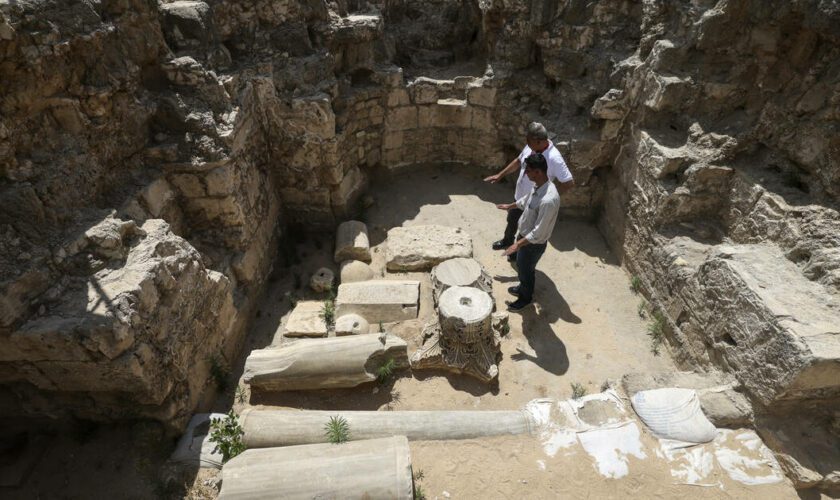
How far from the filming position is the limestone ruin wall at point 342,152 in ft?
12.5

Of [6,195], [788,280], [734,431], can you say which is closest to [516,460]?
[734,431]

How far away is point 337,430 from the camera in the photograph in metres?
4.21

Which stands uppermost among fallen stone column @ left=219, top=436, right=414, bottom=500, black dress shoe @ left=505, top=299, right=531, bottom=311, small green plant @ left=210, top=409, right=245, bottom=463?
fallen stone column @ left=219, top=436, right=414, bottom=500

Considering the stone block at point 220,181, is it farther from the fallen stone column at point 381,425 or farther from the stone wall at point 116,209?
the fallen stone column at point 381,425

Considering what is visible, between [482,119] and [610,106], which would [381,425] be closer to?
[610,106]

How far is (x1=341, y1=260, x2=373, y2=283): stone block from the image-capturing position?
21.8 feet

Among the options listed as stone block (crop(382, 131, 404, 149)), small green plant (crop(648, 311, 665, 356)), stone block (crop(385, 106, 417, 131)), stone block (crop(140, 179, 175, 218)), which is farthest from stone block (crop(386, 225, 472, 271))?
stone block (crop(140, 179, 175, 218))

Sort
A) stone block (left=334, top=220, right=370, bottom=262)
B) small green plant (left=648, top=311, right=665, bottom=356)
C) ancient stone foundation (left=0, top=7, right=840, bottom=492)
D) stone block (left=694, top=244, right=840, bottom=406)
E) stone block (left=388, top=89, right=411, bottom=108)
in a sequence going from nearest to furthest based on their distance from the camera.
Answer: stone block (left=694, top=244, right=840, bottom=406)
ancient stone foundation (left=0, top=7, right=840, bottom=492)
small green plant (left=648, top=311, right=665, bottom=356)
stone block (left=334, top=220, right=370, bottom=262)
stone block (left=388, top=89, right=411, bottom=108)

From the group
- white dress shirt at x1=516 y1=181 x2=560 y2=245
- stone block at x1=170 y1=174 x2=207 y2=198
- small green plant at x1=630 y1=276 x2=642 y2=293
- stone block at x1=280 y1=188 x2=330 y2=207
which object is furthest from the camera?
stone block at x1=280 y1=188 x2=330 y2=207

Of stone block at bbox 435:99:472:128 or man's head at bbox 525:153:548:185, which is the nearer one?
man's head at bbox 525:153:548:185

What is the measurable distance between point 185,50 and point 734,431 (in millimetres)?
7311

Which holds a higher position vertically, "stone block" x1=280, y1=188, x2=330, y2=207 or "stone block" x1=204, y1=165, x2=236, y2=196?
"stone block" x1=204, y1=165, x2=236, y2=196

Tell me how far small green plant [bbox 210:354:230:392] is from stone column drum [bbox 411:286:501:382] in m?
2.22

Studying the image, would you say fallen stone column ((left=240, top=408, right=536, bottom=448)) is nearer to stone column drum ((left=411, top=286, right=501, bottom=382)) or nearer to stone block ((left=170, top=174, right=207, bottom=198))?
stone column drum ((left=411, top=286, right=501, bottom=382))
